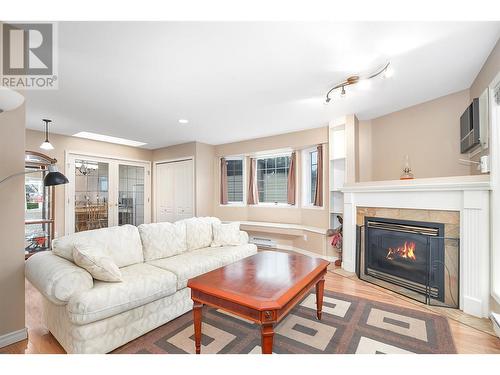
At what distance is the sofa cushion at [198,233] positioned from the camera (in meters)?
3.11

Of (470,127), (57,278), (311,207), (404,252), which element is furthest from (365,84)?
(57,278)

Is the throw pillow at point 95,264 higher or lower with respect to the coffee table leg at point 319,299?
higher

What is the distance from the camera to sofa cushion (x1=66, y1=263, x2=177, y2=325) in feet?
5.20

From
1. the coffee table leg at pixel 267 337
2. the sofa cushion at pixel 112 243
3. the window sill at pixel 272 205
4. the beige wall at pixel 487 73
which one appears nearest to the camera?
the coffee table leg at pixel 267 337

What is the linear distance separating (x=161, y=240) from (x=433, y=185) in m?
3.11

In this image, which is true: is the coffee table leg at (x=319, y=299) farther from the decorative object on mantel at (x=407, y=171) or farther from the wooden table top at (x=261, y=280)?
the decorative object on mantel at (x=407, y=171)

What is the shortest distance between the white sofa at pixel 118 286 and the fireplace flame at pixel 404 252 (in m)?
2.04

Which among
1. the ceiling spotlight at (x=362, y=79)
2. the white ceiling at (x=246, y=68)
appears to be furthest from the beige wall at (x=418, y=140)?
the ceiling spotlight at (x=362, y=79)

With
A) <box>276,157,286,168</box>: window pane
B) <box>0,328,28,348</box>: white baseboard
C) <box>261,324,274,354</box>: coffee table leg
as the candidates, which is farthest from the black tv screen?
<box>0,328,28,348</box>: white baseboard

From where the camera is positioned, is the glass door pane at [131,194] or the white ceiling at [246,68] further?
the glass door pane at [131,194]

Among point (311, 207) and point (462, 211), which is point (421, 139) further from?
point (311, 207)

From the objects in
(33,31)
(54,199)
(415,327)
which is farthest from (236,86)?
(54,199)
